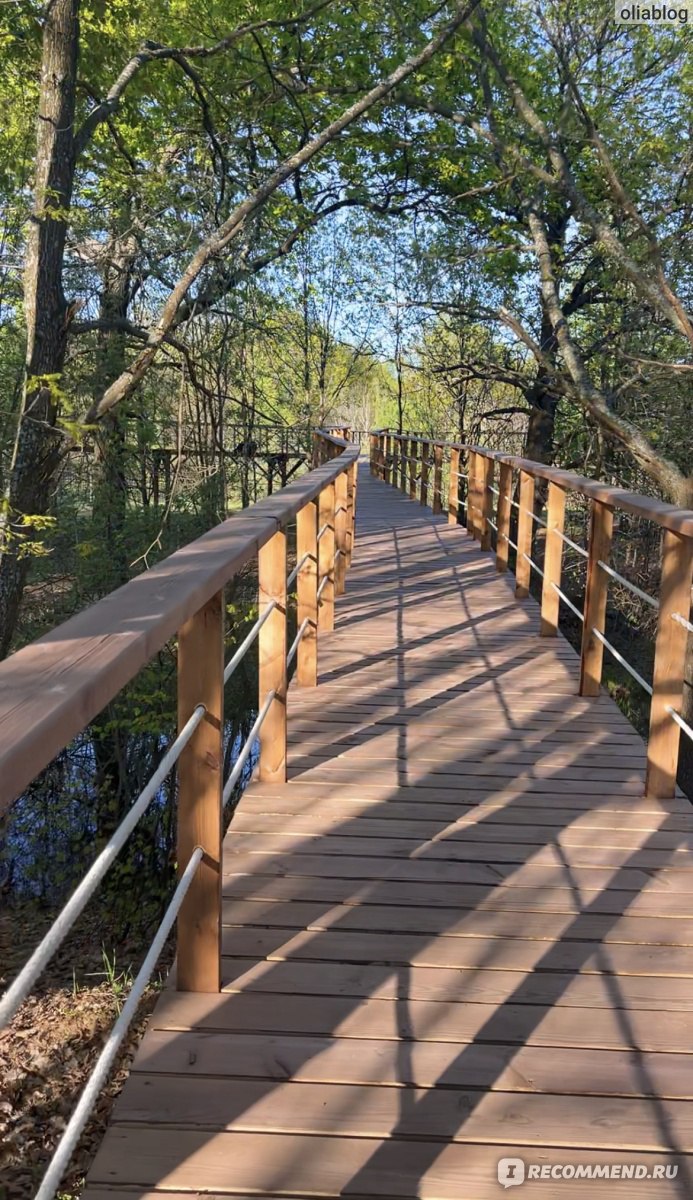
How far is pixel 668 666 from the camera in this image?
312 cm

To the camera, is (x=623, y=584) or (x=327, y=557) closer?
(x=623, y=584)

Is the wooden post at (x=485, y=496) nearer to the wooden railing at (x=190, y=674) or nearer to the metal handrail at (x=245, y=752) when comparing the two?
the wooden railing at (x=190, y=674)

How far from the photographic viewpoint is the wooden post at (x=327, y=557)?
5.01 meters

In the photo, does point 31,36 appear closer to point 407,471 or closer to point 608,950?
point 608,950

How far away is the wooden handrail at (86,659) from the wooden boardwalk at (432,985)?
930 millimetres

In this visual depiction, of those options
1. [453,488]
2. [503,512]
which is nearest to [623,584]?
[503,512]

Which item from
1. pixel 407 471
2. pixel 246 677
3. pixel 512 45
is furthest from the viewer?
pixel 407 471

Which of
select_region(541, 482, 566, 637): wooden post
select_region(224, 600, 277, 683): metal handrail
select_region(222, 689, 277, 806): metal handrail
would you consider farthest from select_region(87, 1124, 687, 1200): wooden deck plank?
select_region(541, 482, 566, 637): wooden post

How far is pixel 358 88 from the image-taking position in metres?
9.54

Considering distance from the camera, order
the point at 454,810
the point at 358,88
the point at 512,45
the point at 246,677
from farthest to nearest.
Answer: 1. the point at 512,45
2. the point at 246,677
3. the point at 358,88
4. the point at 454,810

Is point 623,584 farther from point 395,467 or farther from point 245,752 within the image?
point 395,467

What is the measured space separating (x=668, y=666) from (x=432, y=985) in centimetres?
152

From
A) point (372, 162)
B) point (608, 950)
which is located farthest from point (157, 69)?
point (608, 950)

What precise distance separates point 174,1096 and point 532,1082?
2.26ft
